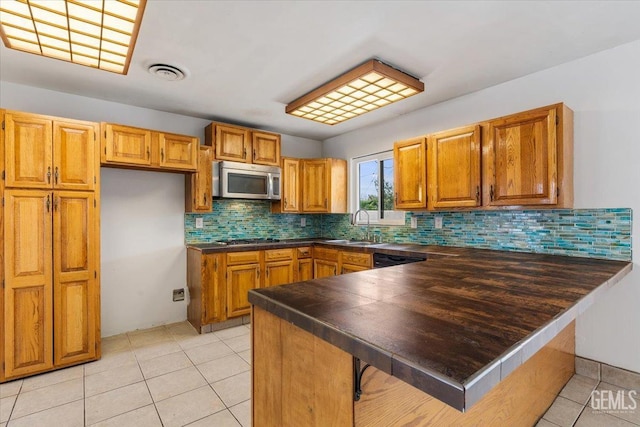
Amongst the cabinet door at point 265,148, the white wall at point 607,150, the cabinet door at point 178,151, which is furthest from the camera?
the cabinet door at point 265,148

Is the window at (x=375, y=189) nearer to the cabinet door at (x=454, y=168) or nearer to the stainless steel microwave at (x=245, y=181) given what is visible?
the cabinet door at (x=454, y=168)

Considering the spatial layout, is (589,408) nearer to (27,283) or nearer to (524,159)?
(524,159)

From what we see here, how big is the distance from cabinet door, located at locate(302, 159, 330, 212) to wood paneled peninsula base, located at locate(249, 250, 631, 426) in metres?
2.69

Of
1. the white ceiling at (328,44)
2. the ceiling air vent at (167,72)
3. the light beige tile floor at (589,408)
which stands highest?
the white ceiling at (328,44)

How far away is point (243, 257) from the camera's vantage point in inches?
136

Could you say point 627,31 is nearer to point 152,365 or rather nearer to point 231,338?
point 231,338

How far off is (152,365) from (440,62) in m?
3.38

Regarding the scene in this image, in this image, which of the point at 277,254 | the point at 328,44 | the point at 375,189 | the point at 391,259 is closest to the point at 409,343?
the point at 328,44

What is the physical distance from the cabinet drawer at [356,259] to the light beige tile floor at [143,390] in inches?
53.1

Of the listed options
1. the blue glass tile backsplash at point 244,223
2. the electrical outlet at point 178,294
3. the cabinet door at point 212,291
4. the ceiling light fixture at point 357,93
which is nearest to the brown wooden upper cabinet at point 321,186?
the blue glass tile backsplash at point 244,223

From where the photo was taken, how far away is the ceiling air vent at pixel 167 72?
8.08ft

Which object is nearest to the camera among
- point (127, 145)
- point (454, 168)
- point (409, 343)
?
point (409, 343)

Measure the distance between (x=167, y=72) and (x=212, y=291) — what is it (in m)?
2.12

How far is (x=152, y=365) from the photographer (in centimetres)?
257
